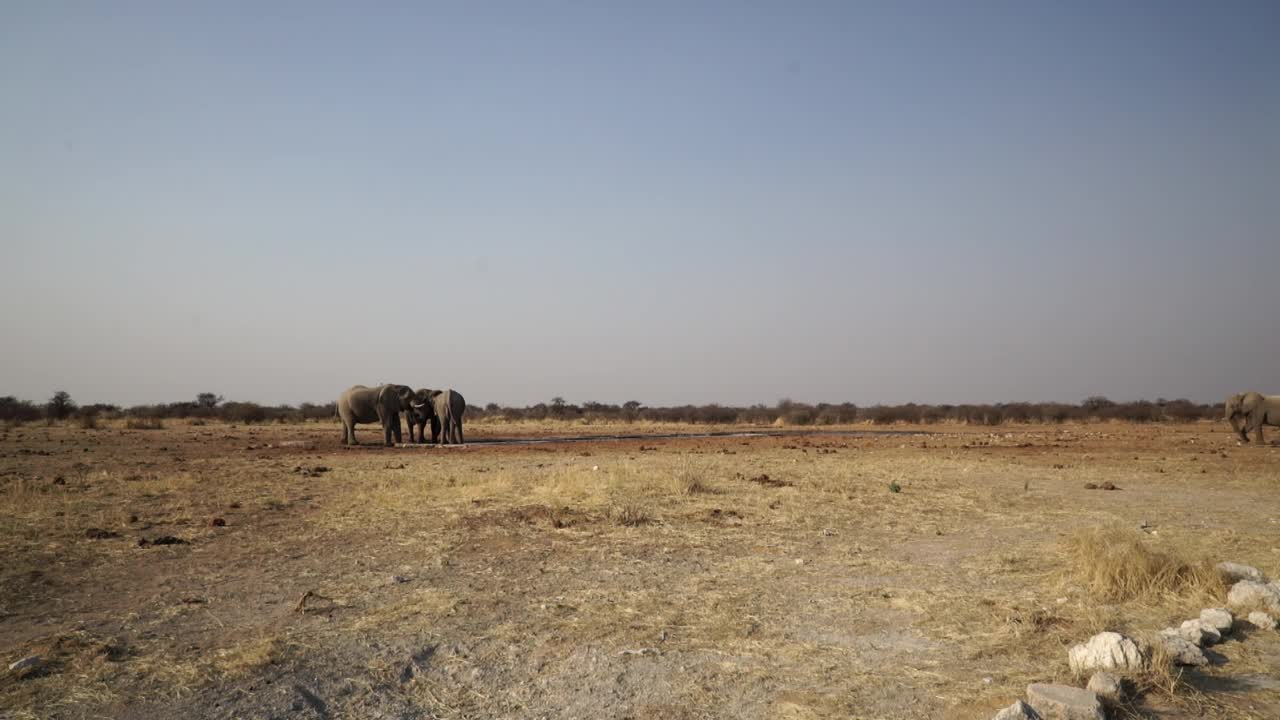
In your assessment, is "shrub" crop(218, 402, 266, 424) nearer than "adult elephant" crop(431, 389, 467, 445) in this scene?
No

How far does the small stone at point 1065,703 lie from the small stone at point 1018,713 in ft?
0.45

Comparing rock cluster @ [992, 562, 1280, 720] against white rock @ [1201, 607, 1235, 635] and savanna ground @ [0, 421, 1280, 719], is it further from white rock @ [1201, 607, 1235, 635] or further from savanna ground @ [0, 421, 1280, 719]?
savanna ground @ [0, 421, 1280, 719]

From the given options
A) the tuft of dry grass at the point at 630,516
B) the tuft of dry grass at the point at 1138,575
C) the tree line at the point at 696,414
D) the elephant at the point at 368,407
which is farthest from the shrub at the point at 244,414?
the tuft of dry grass at the point at 1138,575

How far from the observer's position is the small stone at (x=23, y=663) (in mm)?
5527

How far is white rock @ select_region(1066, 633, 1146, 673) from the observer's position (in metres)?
Result: 5.39

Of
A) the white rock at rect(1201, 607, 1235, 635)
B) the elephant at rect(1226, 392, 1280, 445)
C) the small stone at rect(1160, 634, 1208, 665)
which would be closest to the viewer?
the small stone at rect(1160, 634, 1208, 665)

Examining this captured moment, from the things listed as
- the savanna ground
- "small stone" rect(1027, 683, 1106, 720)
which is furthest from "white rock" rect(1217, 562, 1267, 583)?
"small stone" rect(1027, 683, 1106, 720)

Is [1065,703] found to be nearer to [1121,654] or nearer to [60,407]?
[1121,654]

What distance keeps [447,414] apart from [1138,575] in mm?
26812

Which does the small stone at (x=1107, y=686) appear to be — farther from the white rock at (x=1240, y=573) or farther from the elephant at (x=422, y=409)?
the elephant at (x=422, y=409)

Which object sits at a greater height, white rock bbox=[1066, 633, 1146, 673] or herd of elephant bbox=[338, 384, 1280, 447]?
herd of elephant bbox=[338, 384, 1280, 447]

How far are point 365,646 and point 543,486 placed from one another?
9.23m

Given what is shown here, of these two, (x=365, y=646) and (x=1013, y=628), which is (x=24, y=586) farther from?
(x=1013, y=628)

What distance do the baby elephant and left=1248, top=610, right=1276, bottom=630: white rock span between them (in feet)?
90.1
